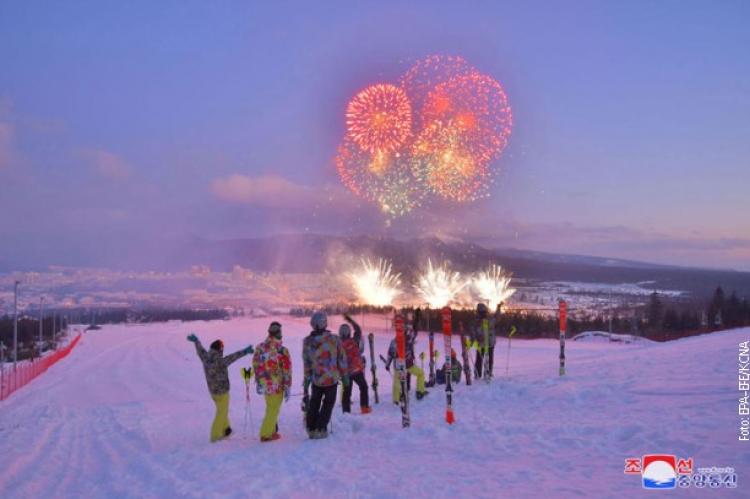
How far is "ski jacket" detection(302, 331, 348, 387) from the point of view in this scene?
11148 millimetres

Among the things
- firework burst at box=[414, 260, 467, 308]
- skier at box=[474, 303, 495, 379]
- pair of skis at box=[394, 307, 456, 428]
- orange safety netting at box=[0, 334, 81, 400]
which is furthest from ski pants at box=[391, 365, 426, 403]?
firework burst at box=[414, 260, 467, 308]

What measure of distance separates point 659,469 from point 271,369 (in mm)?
6768

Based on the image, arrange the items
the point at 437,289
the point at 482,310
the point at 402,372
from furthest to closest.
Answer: the point at 437,289
the point at 482,310
the point at 402,372

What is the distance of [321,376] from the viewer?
11.1m

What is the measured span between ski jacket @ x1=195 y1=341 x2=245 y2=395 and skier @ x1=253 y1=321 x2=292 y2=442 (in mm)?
665

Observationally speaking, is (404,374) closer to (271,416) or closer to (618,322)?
(271,416)

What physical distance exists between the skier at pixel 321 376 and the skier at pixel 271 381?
51 centimetres

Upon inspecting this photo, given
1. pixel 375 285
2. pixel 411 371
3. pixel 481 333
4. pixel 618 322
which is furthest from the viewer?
→ pixel 618 322

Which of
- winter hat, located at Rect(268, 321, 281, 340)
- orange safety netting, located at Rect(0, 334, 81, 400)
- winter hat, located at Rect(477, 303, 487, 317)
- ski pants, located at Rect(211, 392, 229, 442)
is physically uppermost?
winter hat, located at Rect(477, 303, 487, 317)

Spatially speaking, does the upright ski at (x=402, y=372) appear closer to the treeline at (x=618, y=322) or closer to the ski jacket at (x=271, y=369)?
the ski jacket at (x=271, y=369)

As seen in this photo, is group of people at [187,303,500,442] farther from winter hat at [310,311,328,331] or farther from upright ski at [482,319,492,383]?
upright ski at [482,319,492,383]

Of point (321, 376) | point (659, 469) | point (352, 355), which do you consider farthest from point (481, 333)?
point (659, 469)

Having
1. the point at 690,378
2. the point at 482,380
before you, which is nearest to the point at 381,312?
the point at 482,380

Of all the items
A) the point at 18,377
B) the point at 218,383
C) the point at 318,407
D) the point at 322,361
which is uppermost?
the point at 322,361
